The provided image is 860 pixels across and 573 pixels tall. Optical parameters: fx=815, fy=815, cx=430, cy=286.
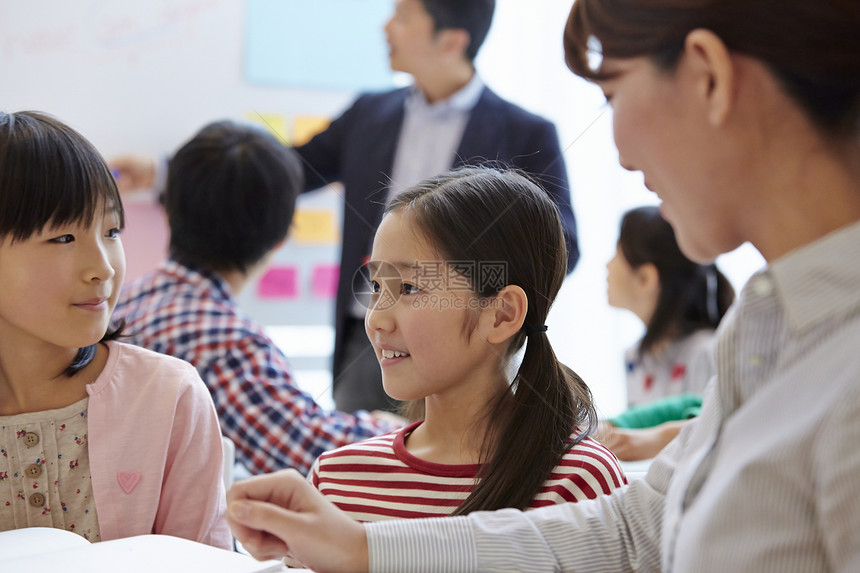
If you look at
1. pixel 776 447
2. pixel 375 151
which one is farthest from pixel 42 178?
pixel 375 151

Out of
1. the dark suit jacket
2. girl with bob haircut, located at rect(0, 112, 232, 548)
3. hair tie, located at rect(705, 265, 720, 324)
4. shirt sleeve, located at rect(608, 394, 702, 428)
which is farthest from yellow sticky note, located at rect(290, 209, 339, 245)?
girl with bob haircut, located at rect(0, 112, 232, 548)

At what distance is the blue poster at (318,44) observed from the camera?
2.09 meters

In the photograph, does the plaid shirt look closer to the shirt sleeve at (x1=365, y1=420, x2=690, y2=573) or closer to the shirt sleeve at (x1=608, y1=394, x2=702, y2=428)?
the shirt sleeve at (x1=608, y1=394, x2=702, y2=428)

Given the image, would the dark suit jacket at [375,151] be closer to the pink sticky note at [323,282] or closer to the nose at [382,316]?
the nose at [382,316]

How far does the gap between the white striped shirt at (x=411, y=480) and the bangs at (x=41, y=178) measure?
1.17 ft

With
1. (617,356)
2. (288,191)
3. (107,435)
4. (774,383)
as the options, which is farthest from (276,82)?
(774,383)

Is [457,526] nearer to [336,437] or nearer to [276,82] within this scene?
[336,437]

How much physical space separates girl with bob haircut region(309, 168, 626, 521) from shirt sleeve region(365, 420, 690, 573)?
163 mm

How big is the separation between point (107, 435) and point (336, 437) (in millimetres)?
Answer: 376

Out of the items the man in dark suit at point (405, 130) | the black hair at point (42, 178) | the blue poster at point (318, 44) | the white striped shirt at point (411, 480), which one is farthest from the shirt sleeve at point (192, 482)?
the blue poster at point (318, 44)

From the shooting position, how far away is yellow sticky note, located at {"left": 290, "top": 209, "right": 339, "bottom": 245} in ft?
7.20

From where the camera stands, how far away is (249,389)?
45.3 inches

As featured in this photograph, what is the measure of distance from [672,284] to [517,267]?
97 cm

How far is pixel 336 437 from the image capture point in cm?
114
